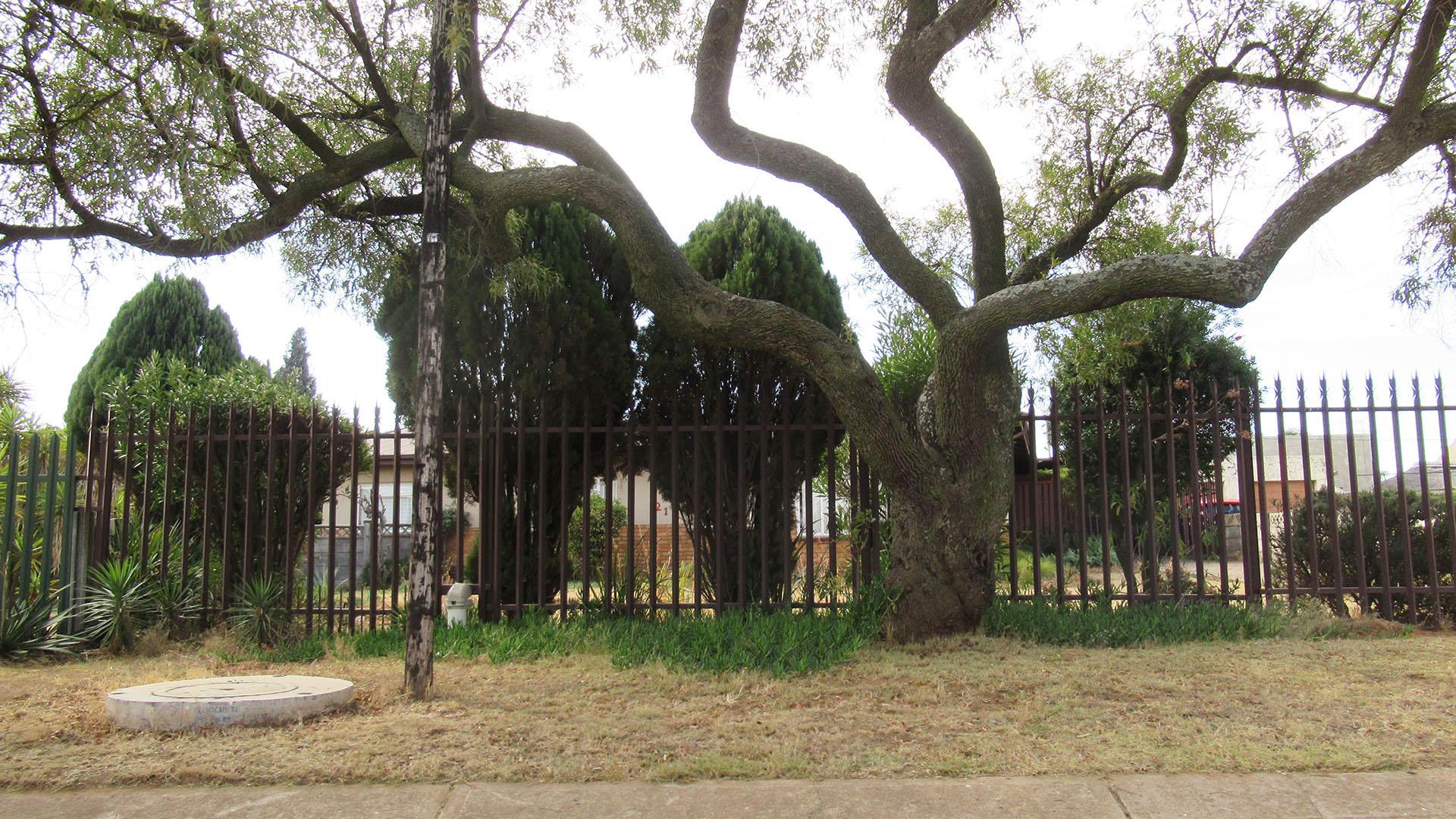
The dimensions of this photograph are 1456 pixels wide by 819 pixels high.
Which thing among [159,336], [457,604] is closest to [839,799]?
[457,604]

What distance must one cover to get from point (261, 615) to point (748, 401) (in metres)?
4.44

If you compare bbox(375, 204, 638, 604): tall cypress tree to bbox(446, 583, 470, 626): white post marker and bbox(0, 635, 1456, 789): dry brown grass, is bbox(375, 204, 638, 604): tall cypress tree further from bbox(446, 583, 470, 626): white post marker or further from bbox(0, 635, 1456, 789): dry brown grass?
bbox(0, 635, 1456, 789): dry brown grass

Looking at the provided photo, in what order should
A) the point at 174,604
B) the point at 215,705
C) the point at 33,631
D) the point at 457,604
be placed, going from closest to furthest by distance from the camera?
1. the point at 215,705
2. the point at 33,631
3. the point at 457,604
4. the point at 174,604

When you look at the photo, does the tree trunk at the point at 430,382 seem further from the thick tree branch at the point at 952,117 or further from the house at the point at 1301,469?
the house at the point at 1301,469

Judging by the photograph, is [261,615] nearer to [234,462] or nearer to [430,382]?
[234,462]

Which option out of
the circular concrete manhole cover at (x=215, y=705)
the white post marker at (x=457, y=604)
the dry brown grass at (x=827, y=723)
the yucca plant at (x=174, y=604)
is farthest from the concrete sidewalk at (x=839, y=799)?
the yucca plant at (x=174, y=604)

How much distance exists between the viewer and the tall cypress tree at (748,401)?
8852 mm

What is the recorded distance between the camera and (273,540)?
8914mm

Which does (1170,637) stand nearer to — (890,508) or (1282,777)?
(890,508)

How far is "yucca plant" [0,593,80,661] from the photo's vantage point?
312 inches

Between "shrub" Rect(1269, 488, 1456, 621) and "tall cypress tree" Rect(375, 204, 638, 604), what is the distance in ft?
19.8

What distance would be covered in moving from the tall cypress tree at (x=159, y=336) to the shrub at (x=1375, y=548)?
51.2 ft

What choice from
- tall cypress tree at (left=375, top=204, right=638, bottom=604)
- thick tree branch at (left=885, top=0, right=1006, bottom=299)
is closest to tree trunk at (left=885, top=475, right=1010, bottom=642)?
thick tree branch at (left=885, top=0, right=1006, bottom=299)

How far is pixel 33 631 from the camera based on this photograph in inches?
320
